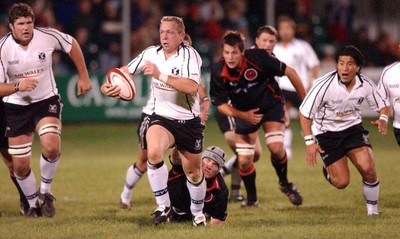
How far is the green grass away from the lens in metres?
8.62

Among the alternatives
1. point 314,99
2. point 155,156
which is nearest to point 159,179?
point 155,156

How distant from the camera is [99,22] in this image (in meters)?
20.0

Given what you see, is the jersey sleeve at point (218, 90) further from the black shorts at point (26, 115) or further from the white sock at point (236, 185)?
the black shorts at point (26, 115)

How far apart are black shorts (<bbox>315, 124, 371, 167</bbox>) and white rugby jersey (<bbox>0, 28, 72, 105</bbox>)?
9.72ft

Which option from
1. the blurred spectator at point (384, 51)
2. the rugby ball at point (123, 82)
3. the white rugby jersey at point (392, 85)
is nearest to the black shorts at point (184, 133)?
the rugby ball at point (123, 82)

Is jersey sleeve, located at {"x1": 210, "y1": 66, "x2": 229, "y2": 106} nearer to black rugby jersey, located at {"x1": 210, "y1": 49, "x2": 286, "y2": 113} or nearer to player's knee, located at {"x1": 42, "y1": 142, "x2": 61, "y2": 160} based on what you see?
black rugby jersey, located at {"x1": 210, "y1": 49, "x2": 286, "y2": 113}

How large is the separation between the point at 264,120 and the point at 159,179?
7.98 ft

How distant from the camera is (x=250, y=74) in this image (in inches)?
415

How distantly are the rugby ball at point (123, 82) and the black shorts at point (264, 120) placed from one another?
2.22 m

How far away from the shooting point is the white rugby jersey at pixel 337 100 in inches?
373

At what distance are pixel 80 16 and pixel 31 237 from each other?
38.5 ft

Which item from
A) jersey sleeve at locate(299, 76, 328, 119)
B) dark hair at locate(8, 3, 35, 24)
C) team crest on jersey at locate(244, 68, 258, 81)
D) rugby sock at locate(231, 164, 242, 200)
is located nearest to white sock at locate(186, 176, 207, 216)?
jersey sleeve at locate(299, 76, 328, 119)

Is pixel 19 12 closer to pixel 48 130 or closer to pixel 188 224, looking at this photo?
pixel 48 130

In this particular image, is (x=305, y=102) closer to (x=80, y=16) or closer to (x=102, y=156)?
(x=102, y=156)
